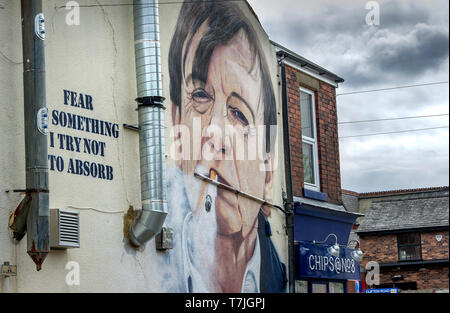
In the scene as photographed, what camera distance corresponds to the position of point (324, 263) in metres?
14.4

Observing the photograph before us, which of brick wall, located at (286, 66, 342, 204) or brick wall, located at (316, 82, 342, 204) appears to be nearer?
brick wall, located at (286, 66, 342, 204)

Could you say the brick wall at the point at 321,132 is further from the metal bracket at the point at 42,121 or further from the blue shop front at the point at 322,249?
the metal bracket at the point at 42,121

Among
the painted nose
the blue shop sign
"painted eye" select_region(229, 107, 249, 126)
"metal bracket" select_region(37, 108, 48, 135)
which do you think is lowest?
the blue shop sign

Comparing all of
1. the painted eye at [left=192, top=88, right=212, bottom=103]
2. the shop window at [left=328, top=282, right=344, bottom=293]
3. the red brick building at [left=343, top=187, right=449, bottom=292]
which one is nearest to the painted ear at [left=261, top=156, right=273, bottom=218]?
the painted eye at [left=192, top=88, right=212, bottom=103]

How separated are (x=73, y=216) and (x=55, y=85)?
157 cm

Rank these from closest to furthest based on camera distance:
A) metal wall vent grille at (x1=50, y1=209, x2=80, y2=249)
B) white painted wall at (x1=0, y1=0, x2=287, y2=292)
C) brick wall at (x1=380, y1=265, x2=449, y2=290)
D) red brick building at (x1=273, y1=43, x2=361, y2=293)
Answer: white painted wall at (x1=0, y1=0, x2=287, y2=292) → metal wall vent grille at (x1=50, y1=209, x2=80, y2=249) → red brick building at (x1=273, y1=43, x2=361, y2=293) → brick wall at (x1=380, y1=265, x2=449, y2=290)

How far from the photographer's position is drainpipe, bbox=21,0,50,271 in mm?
7938

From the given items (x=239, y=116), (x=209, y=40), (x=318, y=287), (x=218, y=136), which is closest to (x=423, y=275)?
(x=318, y=287)

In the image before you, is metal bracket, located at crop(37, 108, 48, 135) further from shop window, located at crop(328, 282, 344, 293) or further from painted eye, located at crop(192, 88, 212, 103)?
shop window, located at crop(328, 282, 344, 293)

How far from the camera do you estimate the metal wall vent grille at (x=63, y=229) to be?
8.43 m

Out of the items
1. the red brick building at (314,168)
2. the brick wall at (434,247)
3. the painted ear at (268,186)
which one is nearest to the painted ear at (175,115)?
the painted ear at (268,186)

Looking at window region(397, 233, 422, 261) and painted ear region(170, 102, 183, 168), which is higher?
painted ear region(170, 102, 183, 168)

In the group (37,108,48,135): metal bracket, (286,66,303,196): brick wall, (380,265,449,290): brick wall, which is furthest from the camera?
(380,265,449,290): brick wall

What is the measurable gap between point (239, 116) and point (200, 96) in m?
1.23
